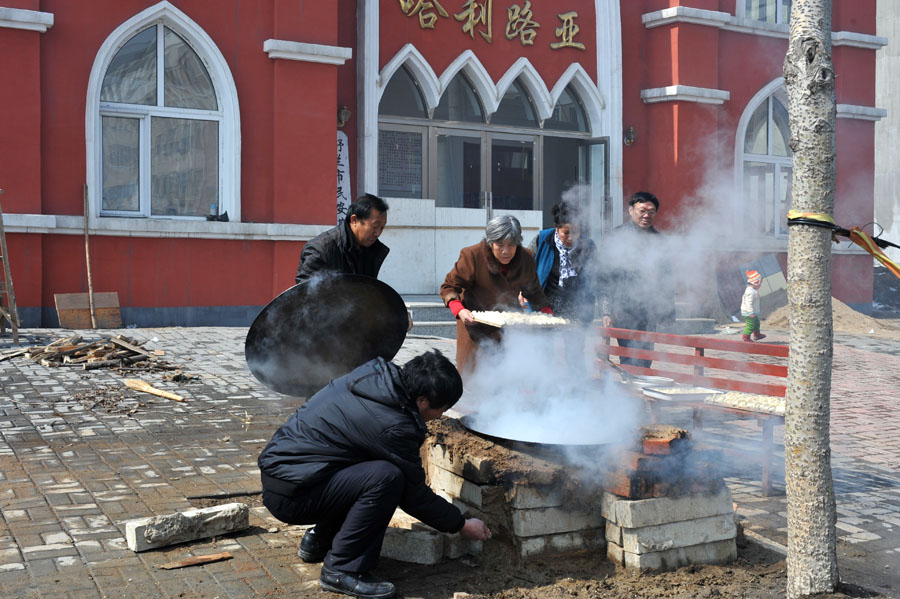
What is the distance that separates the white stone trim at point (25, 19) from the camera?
1168 cm

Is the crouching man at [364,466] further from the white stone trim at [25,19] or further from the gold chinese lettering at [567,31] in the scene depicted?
the gold chinese lettering at [567,31]

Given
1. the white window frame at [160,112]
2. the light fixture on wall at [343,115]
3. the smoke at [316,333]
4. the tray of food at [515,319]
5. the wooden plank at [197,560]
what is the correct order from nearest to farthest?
the wooden plank at [197,560], the smoke at [316,333], the tray of food at [515,319], the white window frame at [160,112], the light fixture on wall at [343,115]

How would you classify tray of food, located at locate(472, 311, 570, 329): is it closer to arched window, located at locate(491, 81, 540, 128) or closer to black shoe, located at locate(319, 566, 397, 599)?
black shoe, located at locate(319, 566, 397, 599)

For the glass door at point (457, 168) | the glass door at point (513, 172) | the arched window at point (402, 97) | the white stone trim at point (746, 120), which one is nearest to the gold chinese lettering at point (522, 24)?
the glass door at point (513, 172)

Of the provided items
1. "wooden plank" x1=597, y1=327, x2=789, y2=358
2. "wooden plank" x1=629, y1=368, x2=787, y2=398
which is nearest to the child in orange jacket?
"wooden plank" x1=597, y1=327, x2=789, y2=358

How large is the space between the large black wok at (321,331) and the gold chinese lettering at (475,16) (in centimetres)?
1118

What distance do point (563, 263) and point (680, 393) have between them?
5.14 feet

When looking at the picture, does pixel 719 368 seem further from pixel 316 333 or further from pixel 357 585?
pixel 357 585

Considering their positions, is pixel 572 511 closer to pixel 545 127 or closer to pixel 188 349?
pixel 188 349

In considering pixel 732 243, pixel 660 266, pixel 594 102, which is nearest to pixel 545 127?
pixel 594 102

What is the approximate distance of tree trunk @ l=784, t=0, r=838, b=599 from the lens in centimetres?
379

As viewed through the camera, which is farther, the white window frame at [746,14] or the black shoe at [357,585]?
the white window frame at [746,14]

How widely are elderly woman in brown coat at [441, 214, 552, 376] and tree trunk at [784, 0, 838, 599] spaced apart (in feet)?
9.05

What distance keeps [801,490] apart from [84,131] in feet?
37.4
